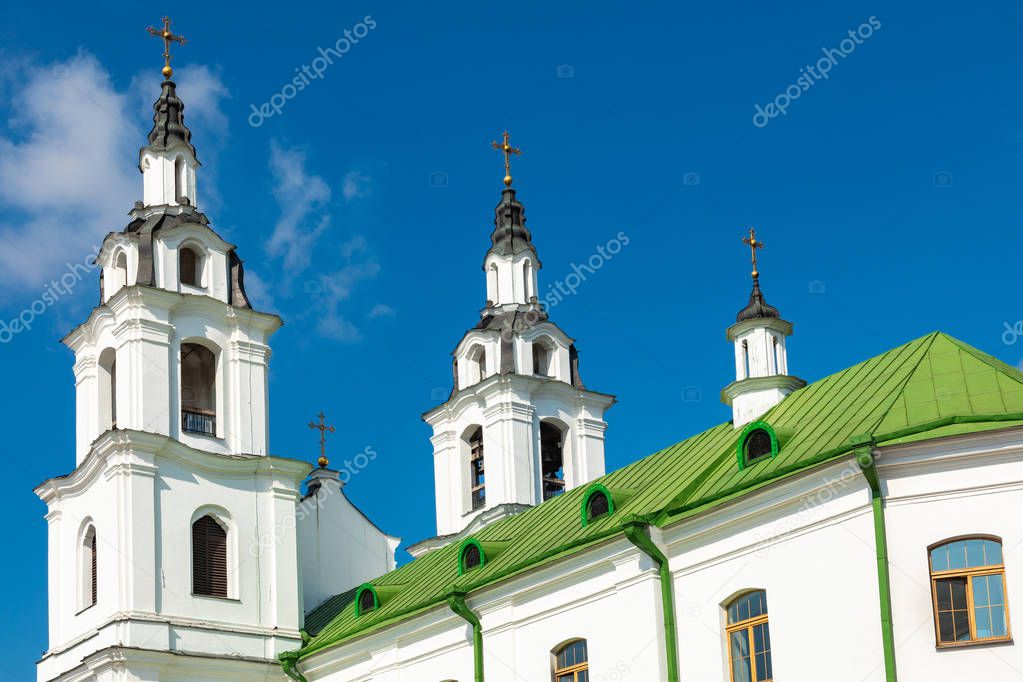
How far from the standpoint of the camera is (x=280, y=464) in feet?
124

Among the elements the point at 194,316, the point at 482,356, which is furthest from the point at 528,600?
the point at 482,356

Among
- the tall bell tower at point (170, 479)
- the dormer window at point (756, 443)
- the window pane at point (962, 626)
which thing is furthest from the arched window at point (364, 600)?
the window pane at point (962, 626)

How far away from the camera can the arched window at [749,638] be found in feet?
81.7

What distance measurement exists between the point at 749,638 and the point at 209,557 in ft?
50.4

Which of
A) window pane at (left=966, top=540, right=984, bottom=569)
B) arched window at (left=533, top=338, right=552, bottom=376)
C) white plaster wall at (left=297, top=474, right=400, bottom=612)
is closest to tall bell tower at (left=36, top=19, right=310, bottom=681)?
white plaster wall at (left=297, top=474, right=400, bottom=612)

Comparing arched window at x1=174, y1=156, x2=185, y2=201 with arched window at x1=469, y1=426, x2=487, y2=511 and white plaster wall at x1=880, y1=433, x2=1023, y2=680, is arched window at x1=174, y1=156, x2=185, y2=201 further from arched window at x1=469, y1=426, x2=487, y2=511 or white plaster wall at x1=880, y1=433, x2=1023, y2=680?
white plaster wall at x1=880, y1=433, x2=1023, y2=680

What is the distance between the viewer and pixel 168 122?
40062mm

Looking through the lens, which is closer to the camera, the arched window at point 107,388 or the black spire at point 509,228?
the arched window at point 107,388

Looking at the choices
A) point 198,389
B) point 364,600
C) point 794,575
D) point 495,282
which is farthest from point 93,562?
point 794,575

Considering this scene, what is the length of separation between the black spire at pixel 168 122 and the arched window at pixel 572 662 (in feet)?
56.7

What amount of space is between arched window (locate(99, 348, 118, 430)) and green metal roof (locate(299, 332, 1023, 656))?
23.1 feet

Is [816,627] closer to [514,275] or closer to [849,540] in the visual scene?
[849,540]

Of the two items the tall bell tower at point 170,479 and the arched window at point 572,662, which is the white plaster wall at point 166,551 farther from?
the arched window at point 572,662

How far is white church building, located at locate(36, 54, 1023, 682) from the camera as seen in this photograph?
23.3m
